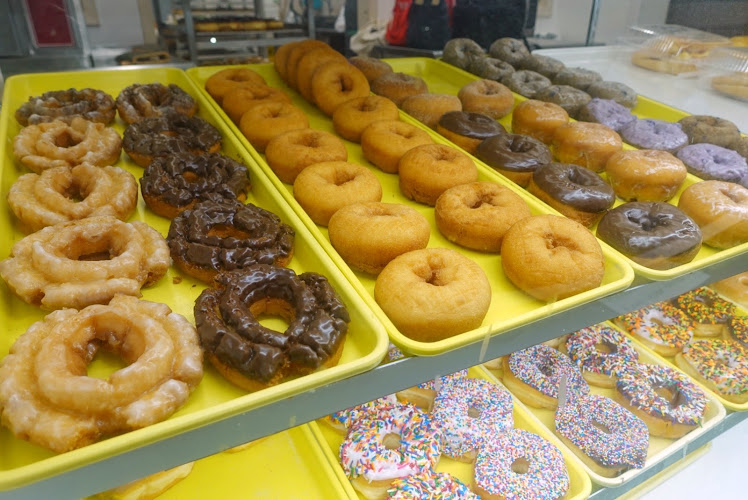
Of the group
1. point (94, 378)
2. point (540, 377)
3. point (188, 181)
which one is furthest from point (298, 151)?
point (540, 377)

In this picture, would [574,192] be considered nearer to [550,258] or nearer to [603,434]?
[550,258]

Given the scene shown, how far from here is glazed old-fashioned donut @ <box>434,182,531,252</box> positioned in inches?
71.4

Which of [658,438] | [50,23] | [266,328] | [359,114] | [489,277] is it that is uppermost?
[50,23]

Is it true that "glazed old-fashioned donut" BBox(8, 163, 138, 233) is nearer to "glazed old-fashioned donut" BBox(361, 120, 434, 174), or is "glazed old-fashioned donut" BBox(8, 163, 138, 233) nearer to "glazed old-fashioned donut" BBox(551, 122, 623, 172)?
"glazed old-fashioned donut" BBox(361, 120, 434, 174)

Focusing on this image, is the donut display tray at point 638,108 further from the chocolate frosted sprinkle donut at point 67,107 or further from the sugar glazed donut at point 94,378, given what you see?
the chocolate frosted sprinkle donut at point 67,107

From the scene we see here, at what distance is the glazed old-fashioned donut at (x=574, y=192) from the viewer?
1.97 meters

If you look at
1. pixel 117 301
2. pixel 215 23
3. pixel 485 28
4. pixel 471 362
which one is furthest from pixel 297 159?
pixel 485 28

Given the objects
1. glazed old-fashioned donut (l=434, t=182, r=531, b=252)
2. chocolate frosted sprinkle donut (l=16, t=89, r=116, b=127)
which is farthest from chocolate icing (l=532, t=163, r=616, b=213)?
chocolate frosted sprinkle donut (l=16, t=89, r=116, b=127)

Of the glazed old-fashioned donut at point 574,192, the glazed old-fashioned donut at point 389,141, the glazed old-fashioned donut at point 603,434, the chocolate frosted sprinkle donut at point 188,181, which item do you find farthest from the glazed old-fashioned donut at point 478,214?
the glazed old-fashioned donut at point 603,434

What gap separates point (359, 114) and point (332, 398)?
1.58 metres

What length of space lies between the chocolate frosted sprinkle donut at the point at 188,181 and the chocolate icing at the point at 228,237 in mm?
110

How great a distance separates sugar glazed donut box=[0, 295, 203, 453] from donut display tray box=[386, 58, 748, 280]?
4.46 ft

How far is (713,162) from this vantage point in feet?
7.58

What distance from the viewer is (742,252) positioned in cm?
184
